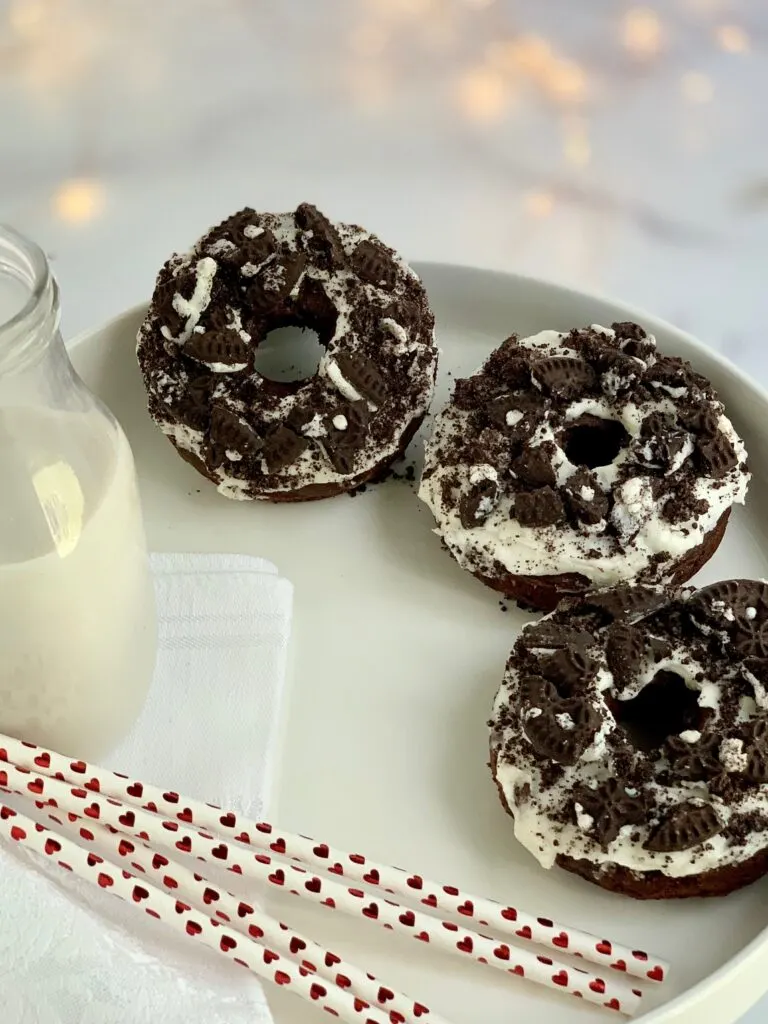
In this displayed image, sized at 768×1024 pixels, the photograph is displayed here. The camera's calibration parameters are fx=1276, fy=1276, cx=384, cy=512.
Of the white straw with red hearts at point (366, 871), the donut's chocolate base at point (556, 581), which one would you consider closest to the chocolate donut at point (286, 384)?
the donut's chocolate base at point (556, 581)

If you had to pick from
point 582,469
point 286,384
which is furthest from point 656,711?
point 286,384

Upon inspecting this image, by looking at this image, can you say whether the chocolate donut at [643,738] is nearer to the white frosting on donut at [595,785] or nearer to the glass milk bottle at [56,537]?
the white frosting on donut at [595,785]

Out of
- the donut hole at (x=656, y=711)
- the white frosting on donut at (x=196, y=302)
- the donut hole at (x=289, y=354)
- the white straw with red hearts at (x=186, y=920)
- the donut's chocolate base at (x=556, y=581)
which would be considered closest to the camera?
the white straw with red hearts at (x=186, y=920)

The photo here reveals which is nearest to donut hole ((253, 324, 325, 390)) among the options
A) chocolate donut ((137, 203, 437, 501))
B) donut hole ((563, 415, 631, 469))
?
chocolate donut ((137, 203, 437, 501))

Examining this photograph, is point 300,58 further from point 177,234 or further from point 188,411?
point 188,411

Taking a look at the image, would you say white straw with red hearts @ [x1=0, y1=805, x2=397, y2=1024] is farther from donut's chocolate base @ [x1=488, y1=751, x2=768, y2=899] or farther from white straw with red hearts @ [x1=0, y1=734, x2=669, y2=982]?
donut's chocolate base @ [x1=488, y1=751, x2=768, y2=899]

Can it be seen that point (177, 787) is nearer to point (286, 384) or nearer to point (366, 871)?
point (366, 871)
